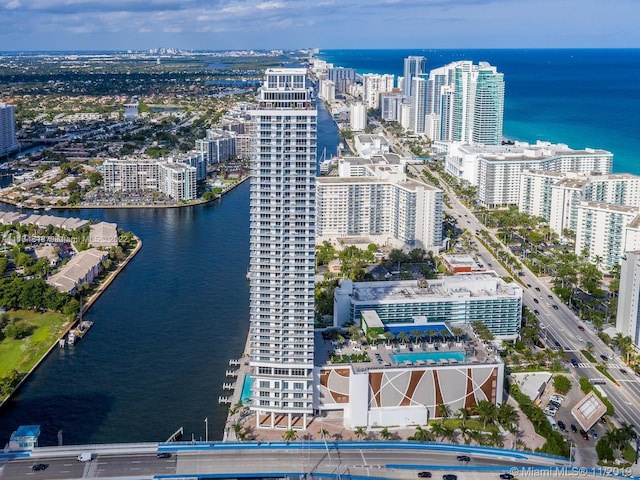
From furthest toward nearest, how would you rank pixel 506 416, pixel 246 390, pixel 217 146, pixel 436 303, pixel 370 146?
pixel 217 146 → pixel 370 146 → pixel 436 303 → pixel 246 390 → pixel 506 416

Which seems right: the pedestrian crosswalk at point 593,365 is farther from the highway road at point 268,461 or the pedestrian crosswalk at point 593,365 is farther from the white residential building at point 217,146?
the white residential building at point 217,146

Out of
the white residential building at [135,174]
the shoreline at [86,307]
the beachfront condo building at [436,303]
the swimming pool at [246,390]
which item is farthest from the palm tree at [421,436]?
the white residential building at [135,174]

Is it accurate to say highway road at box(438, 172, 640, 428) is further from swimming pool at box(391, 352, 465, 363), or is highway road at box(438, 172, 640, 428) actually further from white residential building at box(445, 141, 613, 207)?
white residential building at box(445, 141, 613, 207)

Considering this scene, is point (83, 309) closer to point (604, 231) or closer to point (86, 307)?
point (86, 307)

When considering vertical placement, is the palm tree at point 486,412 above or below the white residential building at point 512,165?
below

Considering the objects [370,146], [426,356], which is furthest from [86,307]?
[370,146]

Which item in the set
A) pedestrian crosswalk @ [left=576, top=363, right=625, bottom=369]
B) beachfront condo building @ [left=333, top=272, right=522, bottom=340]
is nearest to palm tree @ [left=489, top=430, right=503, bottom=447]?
beachfront condo building @ [left=333, top=272, right=522, bottom=340]
